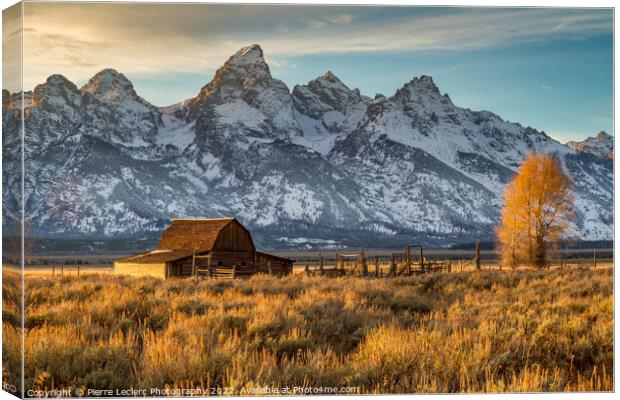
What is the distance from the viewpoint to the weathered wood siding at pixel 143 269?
138 ft

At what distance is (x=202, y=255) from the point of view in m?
43.5

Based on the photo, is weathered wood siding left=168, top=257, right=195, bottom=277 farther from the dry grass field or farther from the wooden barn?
the dry grass field

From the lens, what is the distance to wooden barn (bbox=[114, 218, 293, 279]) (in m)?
42.3

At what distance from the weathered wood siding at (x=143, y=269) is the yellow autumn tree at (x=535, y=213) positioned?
16.6 m

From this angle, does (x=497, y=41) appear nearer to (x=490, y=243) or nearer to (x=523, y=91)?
(x=523, y=91)

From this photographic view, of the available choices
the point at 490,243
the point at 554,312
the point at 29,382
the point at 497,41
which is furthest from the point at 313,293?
the point at 490,243

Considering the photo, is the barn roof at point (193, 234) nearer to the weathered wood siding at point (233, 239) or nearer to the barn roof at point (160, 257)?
the weathered wood siding at point (233, 239)

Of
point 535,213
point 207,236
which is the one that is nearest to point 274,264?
point 207,236

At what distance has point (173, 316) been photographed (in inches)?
571

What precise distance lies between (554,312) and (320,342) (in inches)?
213

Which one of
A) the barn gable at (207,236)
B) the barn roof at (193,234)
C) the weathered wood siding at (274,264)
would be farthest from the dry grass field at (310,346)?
the weathered wood siding at (274,264)

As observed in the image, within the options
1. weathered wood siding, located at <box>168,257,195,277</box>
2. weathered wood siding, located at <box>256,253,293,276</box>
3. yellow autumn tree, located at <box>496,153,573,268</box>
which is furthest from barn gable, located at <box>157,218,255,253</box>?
yellow autumn tree, located at <box>496,153,573,268</box>

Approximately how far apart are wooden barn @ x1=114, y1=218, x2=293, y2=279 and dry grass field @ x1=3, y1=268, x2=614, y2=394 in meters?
24.3

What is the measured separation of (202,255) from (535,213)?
54.1 ft
